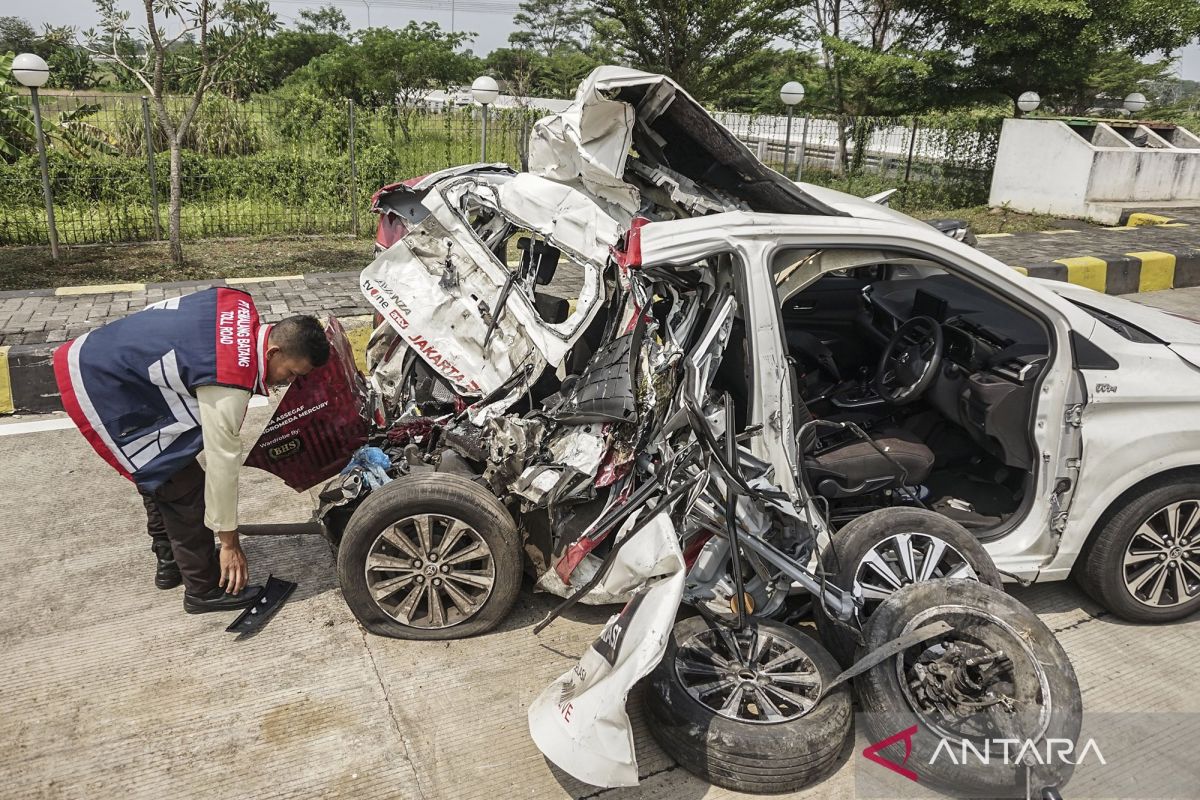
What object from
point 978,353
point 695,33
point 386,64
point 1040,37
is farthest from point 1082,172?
point 386,64

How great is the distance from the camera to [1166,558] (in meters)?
3.55

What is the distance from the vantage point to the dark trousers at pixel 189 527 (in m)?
3.43

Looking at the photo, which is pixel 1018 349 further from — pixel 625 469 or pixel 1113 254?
pixel 1113 254

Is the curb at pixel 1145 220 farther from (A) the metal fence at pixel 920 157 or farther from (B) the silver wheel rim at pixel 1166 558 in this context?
(B) the silver wheel rim at pixel 1166 558

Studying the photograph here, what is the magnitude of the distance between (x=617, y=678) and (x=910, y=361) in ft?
6.87

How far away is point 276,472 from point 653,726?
193 cm

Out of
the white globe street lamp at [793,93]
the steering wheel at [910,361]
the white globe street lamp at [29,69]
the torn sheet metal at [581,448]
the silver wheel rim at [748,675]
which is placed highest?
the white globe street lamp at [793,93]

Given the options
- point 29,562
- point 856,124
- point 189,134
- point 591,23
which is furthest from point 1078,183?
point 29,562

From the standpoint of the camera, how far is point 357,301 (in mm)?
7699

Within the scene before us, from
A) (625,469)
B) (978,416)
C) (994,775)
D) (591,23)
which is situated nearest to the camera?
(994,775)

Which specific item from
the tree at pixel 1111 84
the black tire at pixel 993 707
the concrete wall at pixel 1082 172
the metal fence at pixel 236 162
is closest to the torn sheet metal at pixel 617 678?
the black tire at pixel 993 707

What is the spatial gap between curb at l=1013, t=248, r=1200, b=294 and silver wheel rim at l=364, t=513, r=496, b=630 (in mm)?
7607

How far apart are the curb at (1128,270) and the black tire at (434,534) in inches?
297

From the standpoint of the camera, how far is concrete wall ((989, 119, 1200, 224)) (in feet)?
46.9
